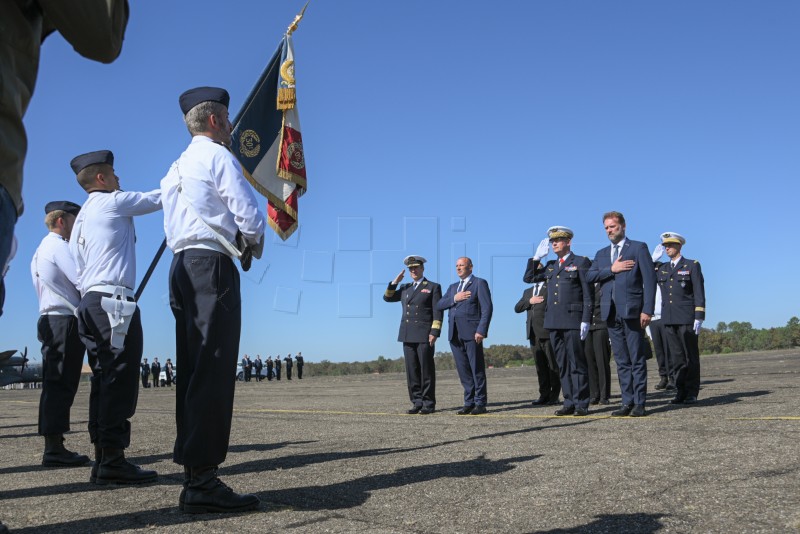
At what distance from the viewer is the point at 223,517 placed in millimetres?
3449

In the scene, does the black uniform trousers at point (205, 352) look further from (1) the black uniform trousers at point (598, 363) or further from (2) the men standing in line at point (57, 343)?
(1) the black uniform trousers at point (598, 363)

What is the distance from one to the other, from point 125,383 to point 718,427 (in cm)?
489

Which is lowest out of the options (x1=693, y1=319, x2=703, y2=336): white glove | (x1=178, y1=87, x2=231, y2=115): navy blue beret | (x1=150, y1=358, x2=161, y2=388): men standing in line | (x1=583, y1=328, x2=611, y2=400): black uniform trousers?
(x1=150, y1=358, x2=161, y2=388): men standing in line

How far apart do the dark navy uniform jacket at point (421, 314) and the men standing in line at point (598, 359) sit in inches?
88.7

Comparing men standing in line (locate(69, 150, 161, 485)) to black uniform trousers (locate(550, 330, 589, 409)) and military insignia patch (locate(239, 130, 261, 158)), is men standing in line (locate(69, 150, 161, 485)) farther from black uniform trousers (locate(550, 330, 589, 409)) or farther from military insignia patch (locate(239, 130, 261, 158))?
black uniform trousers (locate(550, 330, 589, 409))

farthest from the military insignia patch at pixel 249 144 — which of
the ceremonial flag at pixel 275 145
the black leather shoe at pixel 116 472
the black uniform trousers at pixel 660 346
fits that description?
the black uniform trousers at pixel 660 346

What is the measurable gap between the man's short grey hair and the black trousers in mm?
6230

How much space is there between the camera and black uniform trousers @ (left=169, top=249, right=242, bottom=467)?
3604mm

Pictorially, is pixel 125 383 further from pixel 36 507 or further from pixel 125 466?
pixel 36 507

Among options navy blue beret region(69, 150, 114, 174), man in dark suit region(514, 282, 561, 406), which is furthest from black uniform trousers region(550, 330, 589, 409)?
navy blue beret region(69, 150, 114, 174)

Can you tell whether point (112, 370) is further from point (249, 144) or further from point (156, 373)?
point (156, 373)

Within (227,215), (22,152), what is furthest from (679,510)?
(22,152)

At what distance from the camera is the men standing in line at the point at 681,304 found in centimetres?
992

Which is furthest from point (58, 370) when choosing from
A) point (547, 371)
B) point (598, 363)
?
point (598, 363)
